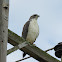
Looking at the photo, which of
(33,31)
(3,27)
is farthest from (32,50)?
(33,31)

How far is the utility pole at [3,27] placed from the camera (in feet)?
14.2

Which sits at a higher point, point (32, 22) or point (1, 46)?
point (1, 46)

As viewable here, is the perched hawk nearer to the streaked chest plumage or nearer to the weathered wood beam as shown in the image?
A: the streaked chest plumage

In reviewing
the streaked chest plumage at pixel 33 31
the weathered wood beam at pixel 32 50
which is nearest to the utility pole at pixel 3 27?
the weathered wood beam at pixel 32 50

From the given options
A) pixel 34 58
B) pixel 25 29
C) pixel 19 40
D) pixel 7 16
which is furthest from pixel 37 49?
pixel 25 29

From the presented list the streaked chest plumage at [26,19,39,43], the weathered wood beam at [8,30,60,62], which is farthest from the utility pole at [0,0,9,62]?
the streaked chest plumage at [26,19,39,43]

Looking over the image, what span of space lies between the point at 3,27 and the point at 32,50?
1052 mm

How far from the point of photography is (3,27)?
4.57 meters

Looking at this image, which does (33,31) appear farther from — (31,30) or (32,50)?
(32,50)

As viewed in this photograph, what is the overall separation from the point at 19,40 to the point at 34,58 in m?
0.62

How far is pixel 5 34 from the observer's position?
14.9ft

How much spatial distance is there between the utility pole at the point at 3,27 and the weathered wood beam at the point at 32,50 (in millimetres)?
476

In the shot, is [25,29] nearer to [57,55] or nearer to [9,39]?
[57,55]

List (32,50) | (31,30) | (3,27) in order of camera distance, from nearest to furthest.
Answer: (3,27) < (32,50) < (31,30)
